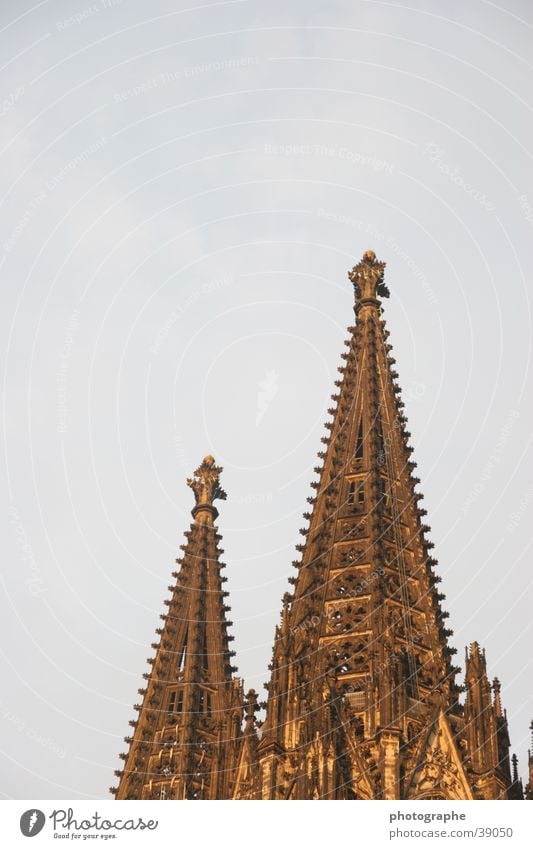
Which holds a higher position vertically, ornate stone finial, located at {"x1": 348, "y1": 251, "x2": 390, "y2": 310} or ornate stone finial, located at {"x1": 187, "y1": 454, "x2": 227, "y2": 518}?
ornate stone finial, located at {"x1": 348, "y1": 251, "x2": 390, "y2": 310}

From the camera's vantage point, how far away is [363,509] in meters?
55.5

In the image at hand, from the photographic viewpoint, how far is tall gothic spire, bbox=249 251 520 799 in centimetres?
4447

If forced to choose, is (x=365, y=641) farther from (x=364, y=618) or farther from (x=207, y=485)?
(x=207, y=485)

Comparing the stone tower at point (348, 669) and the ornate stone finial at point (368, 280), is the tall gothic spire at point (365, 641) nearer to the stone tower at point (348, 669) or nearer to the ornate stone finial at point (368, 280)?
the stone tower at point (348, 669)

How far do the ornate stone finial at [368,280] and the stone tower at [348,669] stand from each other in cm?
8

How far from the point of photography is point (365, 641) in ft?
162

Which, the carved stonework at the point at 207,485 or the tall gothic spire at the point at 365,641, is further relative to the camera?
the carved stonework at the point at 207,485
